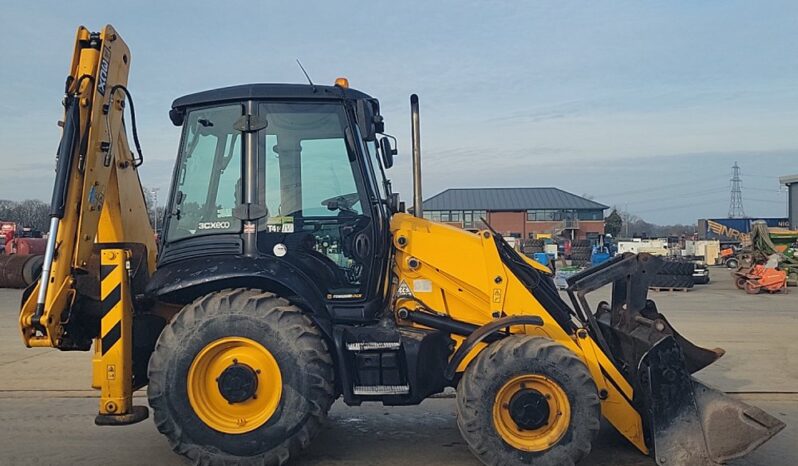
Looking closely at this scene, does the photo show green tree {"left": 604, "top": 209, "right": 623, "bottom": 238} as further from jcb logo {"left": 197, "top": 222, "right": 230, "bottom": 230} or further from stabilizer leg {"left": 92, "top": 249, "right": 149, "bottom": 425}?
stabilizer leg {"left": 92, "top": 249, "right": 149, "bottom": 425}

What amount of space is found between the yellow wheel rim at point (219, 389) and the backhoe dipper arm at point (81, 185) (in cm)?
107

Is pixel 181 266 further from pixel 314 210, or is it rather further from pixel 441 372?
pixel 441 372

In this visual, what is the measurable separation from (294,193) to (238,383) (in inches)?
57.9

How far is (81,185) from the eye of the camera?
5270 millimetres

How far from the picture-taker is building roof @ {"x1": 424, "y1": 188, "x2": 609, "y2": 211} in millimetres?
67688

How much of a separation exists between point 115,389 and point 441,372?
241cm

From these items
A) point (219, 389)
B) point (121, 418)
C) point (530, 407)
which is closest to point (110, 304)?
point (121, 418)

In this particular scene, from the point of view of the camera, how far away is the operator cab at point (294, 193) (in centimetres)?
542

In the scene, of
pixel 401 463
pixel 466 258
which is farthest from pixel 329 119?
pixel 401 463

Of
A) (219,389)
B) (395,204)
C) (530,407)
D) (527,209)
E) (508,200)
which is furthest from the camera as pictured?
(508,200)

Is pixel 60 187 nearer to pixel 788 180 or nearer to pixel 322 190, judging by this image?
pixel 322 190

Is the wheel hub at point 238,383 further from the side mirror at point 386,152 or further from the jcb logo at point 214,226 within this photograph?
the side mirror at point 386,152

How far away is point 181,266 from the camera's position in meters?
5.37

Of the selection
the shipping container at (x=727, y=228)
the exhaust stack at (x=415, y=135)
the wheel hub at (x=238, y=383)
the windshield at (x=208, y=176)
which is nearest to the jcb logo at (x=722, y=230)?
the shipping container at (x=727, y=228)
